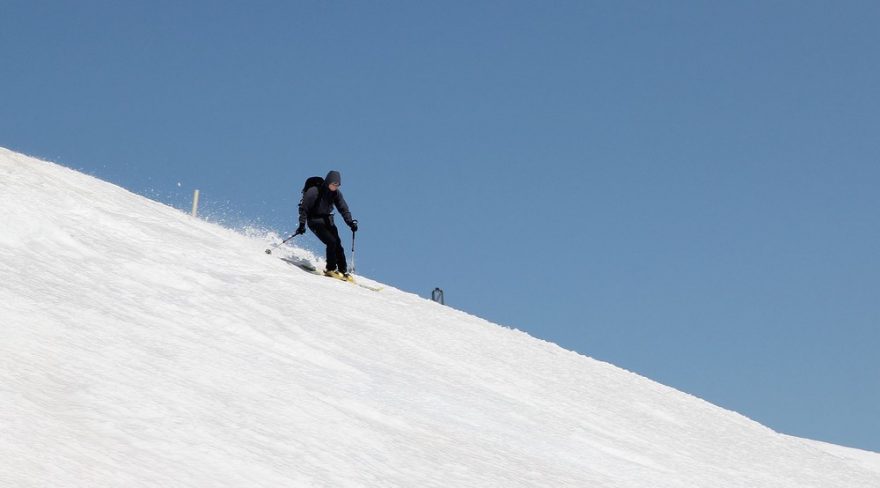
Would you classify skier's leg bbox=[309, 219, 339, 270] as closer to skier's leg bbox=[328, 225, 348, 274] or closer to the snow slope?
skier's leg bbox=[328, 225, 348, 274]

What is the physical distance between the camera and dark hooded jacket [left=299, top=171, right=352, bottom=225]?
18.6 metres

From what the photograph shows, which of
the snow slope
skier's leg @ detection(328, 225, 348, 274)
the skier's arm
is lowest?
the snow slope

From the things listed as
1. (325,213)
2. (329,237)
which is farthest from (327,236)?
(325,213)

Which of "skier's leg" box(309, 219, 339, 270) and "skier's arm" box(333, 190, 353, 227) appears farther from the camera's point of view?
"skier's arm" box(333, 190, 353, 227)

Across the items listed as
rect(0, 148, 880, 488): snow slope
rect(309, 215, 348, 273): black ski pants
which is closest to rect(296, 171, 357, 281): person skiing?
rect(309, 215, 348, 273): black ski pants

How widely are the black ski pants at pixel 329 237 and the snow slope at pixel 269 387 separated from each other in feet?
2.94

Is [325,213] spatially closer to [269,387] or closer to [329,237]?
[329,237]

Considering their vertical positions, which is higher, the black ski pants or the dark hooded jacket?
the dark hooded jacket

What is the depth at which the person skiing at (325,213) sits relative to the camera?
18.6m

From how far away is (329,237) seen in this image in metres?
18.6

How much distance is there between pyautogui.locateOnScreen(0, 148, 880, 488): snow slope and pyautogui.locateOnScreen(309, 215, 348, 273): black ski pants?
90cm

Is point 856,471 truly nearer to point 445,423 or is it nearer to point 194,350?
point 445,423

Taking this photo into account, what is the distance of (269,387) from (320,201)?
33.0ft

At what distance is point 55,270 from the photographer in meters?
10.7
